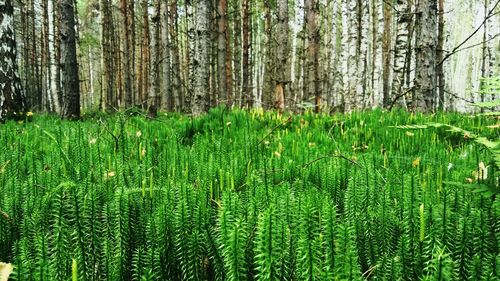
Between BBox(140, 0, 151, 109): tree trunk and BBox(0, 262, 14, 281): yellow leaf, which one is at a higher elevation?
BBox(140, 0, 151, 109): tree trunk

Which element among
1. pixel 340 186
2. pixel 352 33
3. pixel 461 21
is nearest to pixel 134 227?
pixel 340 186

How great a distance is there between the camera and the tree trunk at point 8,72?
630 cm

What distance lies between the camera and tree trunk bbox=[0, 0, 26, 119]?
630cm

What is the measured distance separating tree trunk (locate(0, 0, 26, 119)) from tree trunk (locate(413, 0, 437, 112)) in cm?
650

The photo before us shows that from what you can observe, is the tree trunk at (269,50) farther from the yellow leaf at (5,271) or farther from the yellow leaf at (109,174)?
the yellow leaf at (5,271)

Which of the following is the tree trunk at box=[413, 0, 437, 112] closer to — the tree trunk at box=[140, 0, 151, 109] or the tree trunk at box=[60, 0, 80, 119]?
the tree trunk at box=[60, 0, 80, 119]

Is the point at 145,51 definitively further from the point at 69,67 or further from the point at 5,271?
the point at 5,271

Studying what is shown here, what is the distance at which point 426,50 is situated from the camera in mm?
5625

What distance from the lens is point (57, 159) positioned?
203cm

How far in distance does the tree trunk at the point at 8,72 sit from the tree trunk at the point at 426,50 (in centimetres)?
650

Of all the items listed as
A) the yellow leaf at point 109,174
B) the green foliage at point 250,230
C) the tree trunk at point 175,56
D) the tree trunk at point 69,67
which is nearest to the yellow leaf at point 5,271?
the green foliage at point 250,230

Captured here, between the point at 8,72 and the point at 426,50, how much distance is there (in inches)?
268

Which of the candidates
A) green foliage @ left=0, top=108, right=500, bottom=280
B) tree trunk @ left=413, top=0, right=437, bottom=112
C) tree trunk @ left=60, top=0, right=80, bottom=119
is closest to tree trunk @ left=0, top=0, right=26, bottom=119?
tree trunk @ left=60, top=0, right=80, bottom=119

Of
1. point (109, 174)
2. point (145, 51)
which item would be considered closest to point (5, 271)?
point (109, 174)
